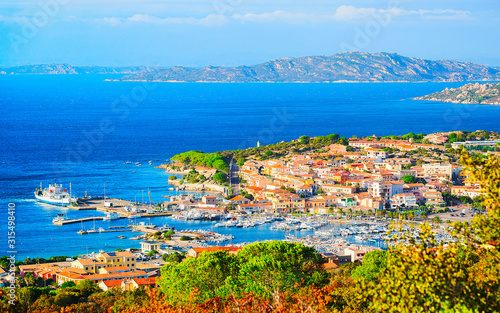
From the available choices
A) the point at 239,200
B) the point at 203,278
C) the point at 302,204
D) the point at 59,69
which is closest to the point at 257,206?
the point at 239,200

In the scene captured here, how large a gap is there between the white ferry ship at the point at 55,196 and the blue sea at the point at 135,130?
1.54 feet

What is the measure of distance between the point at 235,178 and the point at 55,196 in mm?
7744

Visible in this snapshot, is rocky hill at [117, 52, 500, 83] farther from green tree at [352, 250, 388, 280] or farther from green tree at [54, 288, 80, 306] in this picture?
green tree at [352, 250, 388, 280]

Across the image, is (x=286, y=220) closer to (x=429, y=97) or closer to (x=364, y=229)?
(x=364, y=229)

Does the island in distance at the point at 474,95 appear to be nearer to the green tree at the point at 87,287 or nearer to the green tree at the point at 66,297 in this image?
the green tree at the point at 87,287

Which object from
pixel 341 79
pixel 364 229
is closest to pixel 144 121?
pixel 364 229

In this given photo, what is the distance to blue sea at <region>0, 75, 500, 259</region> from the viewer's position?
21250 millimetres

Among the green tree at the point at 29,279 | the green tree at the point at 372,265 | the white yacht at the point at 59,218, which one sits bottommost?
the green tree at the point at 29,279

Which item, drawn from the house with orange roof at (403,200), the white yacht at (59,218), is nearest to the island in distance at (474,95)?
the house with orange roof at (403,200)

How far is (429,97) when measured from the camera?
81562 millimetres

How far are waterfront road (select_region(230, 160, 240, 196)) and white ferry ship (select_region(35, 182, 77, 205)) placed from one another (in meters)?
6.07

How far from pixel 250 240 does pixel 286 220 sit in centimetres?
312

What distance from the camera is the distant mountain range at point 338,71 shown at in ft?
409

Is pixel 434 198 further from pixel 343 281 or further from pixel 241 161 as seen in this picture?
pixel 343 281
